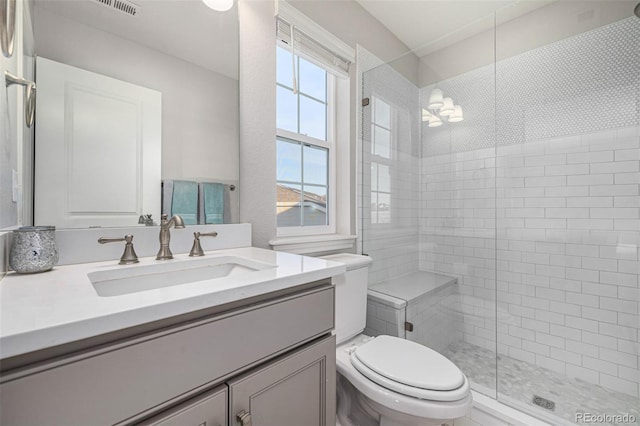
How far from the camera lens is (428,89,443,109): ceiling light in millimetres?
2197

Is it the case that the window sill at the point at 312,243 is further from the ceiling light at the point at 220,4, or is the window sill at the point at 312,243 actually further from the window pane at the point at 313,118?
the ceiling light at the point at 220,4

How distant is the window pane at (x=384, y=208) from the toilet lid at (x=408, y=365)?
968 mm

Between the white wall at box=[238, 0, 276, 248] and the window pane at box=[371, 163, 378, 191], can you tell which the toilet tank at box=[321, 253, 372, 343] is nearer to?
the white wall at box=[238, 0, 276, 248]

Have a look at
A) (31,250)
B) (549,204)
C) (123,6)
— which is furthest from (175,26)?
(549,204)

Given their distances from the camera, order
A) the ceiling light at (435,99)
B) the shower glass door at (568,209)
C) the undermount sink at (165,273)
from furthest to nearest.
Answer: the ceiling light at (435,99) → the shower glass door at (568,209) → the undermount sink at (165,273)

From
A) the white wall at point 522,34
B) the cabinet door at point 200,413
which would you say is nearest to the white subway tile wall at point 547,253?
the white wall at point 522,34

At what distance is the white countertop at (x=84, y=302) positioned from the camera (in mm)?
396

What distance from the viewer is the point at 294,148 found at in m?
1.74

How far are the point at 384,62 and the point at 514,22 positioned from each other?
3.10 ft

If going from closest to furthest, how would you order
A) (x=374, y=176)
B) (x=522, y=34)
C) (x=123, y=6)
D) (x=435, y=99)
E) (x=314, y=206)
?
(x=123, y=6) → (x=314, y=206) → (x=522, y=34) → (x=374, y=176) → (x=435, y=99)

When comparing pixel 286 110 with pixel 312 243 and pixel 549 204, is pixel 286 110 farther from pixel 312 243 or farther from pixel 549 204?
pixel 549 204

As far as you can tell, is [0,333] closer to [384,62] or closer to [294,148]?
[294,148]

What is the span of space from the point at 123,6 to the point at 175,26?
18 centimetres

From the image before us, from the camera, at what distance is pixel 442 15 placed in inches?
82.0
